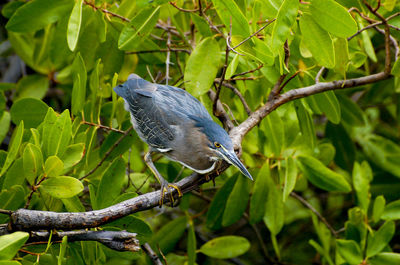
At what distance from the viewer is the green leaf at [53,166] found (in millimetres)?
2334

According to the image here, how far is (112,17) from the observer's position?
11.0 ft

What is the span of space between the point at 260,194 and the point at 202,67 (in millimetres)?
949

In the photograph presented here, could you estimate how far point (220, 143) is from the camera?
8.96 feet

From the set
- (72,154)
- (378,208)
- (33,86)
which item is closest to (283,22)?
(72,154)

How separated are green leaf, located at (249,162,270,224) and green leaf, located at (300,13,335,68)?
2.94 feet

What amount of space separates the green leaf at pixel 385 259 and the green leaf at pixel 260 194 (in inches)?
29.4

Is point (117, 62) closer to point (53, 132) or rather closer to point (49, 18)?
point (49, 18)

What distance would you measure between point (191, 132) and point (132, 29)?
27.0 inches

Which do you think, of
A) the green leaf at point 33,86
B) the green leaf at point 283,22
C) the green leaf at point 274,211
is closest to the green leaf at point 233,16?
the green leaf at point 283,22

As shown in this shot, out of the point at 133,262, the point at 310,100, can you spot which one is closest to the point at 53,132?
the point at 310,100

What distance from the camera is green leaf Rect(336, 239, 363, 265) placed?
125 inches

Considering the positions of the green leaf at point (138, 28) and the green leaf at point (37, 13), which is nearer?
the green leaf at point (138, 28)

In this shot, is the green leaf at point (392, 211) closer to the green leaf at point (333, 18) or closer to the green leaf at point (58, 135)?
the green leaf at point (333, 18)

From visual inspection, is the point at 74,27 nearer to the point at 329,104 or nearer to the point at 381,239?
the point at 329,104
